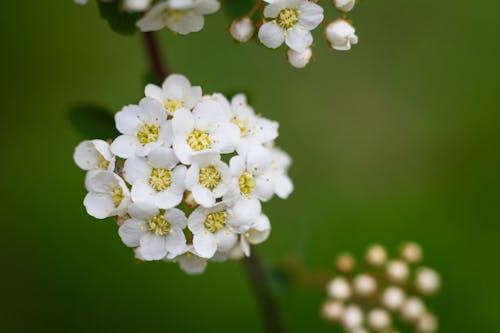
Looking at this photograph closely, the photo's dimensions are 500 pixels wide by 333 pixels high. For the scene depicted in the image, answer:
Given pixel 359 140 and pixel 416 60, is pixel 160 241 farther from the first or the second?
pixel 416 60

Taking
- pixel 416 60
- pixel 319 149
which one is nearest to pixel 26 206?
pixel 319 149

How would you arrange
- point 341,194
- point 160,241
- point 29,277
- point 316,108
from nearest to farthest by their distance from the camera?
point 160,241
point 29,277
point 341,194
point 316,108

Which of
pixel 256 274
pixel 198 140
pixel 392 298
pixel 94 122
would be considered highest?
pixel 94 122

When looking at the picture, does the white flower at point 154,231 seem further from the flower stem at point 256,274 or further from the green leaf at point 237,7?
the green leaf at point 237,7

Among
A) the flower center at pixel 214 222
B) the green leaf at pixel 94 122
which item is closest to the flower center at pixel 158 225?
the flower center at pixel 214 222

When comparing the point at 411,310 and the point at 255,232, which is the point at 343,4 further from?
the point at 411,310

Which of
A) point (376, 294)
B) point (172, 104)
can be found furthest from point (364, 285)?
point (172, 104)
